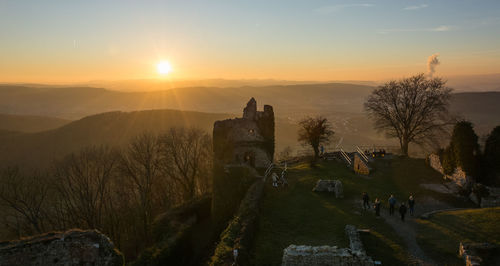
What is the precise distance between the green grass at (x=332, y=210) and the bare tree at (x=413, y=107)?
353 inches

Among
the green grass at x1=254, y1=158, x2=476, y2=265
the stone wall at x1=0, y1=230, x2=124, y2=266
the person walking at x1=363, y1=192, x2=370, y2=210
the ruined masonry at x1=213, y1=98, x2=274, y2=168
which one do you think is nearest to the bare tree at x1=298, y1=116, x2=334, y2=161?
the green grass at x1=254, y1=158, x2=476, y2=265

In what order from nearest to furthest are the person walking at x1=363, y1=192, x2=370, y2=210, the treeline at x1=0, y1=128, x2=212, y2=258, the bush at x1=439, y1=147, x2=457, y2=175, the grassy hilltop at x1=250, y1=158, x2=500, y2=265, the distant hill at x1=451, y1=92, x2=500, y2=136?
the grassy hilltop at x1=250, y1=158, x2=500, y2=265, the person walking at x1=363, y1=192, x2=370, y2=210, the bush at x1=439, y1=147, x2=457, y2=175, the treeline at x1=0, y1=128, x2=212, y2=258, the distant hill at x1=451, y1=92, x2=500, y2=136

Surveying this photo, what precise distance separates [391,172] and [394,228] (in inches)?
554

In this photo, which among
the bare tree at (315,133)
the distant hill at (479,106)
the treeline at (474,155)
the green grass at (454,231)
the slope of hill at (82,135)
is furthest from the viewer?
the distant hill at (479,106)

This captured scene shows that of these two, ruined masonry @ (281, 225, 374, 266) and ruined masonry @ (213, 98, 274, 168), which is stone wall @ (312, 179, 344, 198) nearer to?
ruined masonry @ (213, 98, 274, 168)

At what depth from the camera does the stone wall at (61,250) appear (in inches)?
442

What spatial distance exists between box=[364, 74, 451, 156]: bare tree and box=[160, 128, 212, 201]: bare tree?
25121mm

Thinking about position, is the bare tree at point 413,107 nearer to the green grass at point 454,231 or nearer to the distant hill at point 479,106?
the green grass at point 454,231

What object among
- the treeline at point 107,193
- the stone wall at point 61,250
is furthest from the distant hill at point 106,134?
the stone wall at point 61,250

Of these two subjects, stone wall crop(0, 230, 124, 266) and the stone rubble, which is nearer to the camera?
stone wall crop(0, 230, 124, 266)

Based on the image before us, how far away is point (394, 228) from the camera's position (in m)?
18.3

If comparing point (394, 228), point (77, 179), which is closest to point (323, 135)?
point (394, 228)

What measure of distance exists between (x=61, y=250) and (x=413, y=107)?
41459 millimetres

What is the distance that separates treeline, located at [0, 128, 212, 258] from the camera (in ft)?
99.3
